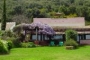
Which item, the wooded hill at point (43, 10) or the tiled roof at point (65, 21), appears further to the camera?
the wooded hill at point (43, 10)

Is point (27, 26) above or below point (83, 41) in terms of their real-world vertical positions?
above

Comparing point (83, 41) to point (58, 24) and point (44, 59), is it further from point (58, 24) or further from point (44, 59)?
point (44, 59)

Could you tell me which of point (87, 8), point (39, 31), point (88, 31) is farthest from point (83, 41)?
point (87, 8)

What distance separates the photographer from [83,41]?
4103 cm

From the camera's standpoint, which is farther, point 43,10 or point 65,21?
point 43,10

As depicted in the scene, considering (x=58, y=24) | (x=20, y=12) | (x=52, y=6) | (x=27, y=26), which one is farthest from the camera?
(x=52, y=6)

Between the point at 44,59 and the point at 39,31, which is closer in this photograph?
the point at 44,59

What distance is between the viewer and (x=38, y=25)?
39969mm

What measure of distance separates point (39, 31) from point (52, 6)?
171 ft

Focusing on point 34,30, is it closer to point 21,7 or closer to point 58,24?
point 58,24

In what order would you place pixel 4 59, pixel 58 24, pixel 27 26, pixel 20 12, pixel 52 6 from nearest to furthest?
pixel 4 59, pixel 27 26, pixel 58 24, pixel 20 12, pixel 52 6

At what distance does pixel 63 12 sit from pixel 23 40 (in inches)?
1870

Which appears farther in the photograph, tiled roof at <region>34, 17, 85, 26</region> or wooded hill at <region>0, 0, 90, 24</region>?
wooded hill at <region>0, 0, 90, 24</region>

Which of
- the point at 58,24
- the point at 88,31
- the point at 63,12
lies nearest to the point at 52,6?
the point at 63,12
